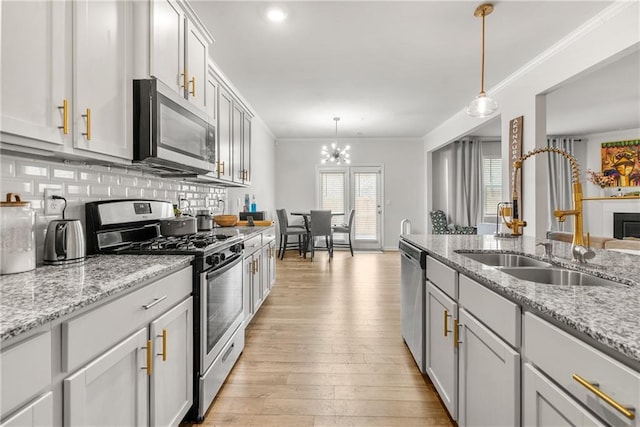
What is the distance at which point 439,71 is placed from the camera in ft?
12.2

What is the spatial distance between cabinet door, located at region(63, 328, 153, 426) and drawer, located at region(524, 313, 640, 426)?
127cm

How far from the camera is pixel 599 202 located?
6.99 meters

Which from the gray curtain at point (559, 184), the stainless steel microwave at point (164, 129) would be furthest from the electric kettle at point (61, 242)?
the gray curtain at point (559, 184)

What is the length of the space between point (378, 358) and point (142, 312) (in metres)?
1.73

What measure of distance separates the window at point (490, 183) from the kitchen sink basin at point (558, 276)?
651 cm

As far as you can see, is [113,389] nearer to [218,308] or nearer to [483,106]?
[218,308]

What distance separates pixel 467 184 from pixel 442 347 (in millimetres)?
6336

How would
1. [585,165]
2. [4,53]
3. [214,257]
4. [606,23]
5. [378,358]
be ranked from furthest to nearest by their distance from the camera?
[585,165], [606,23], [378,358], [214,257], [4,53]

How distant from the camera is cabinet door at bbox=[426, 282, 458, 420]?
1524 millimetres

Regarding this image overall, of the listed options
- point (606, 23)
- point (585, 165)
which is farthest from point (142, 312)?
point (585, 165)

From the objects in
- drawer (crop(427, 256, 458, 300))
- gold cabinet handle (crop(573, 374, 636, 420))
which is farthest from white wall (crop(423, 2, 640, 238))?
gold cabinet handle (crop(573, 374, 636, 420))

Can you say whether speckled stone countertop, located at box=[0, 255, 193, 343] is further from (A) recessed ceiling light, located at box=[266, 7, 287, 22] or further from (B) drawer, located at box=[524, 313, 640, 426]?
(A) recessed ceiling light, located at box=[266, 7, 287, 22]

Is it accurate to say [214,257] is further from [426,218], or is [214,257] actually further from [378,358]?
[426,218]

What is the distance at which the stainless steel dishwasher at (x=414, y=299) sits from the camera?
2.02 m
